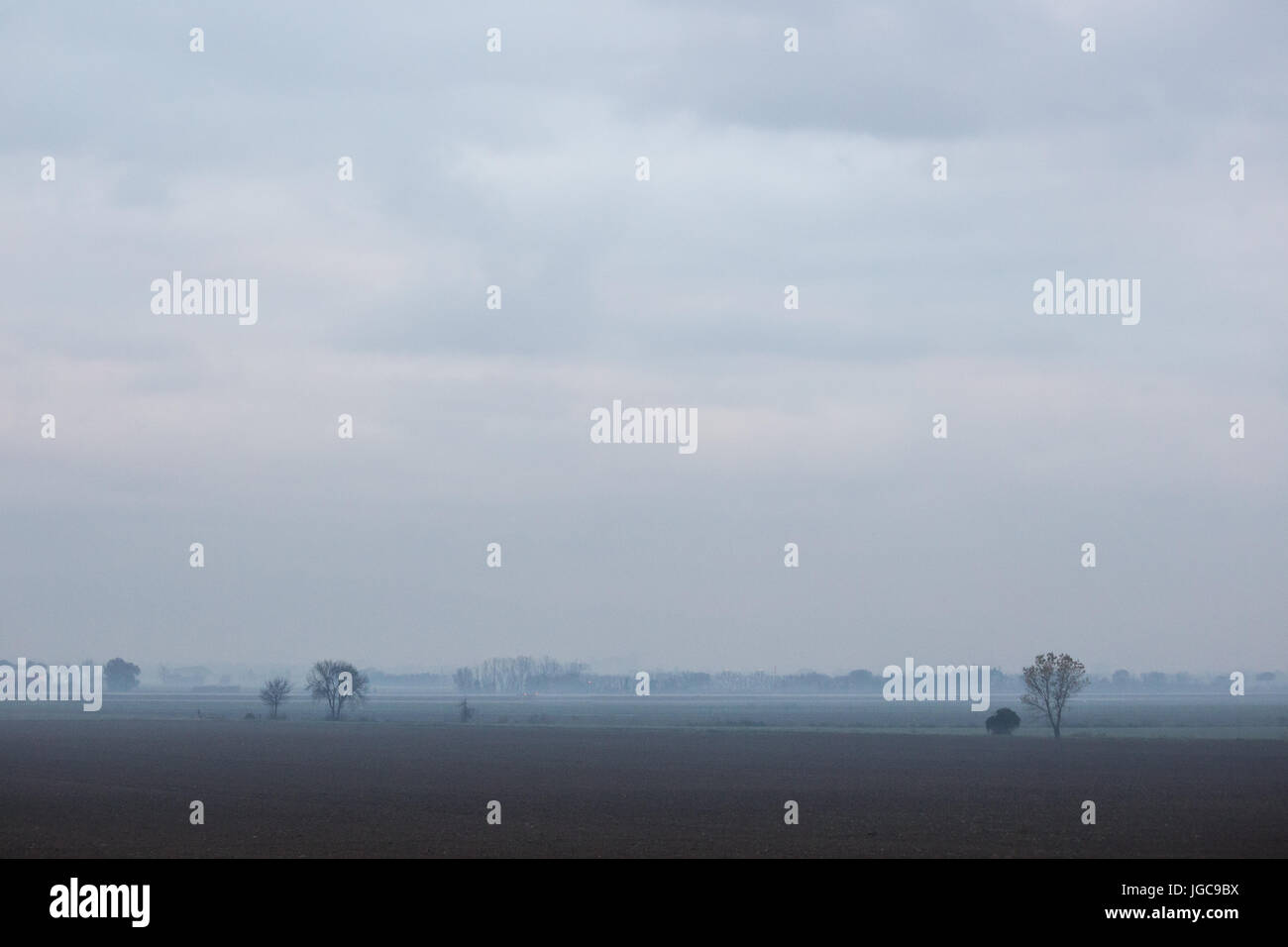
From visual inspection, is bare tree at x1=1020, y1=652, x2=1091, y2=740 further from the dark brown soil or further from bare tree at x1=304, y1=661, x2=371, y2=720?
bare tree at x1=304, y1=661, x2=371, y2=720

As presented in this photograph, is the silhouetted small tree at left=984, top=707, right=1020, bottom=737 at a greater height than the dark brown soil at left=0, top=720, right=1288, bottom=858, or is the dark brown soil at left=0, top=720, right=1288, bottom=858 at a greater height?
the dark brown soil at left=0, top=720, right=1288, bottom=858

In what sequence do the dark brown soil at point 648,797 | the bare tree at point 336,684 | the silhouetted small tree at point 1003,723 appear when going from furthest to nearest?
the bare tree at point 336,684 → the silhouetted small tree at point 1003,723 → the dark brown soil at point 648,797

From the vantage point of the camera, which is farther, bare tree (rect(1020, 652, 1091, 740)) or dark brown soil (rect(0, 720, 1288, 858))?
bare tree (rect(1020, 652, 1091, 740))

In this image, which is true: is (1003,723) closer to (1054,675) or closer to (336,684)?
(1054,675)

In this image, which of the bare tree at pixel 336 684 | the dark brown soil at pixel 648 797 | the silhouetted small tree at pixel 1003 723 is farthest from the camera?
the bare tree at pixel 336 684

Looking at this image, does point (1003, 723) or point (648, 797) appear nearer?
point (648, 797)

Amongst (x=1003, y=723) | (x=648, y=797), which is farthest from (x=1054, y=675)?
(x=648, y=797)

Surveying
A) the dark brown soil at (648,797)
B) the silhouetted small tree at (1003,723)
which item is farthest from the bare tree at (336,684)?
the silhouetted small tree at (1003,723)

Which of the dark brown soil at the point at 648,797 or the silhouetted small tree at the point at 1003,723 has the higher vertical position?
the dark brown soil at the point at 648,797

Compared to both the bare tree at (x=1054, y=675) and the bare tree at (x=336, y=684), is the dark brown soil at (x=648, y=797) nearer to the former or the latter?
the bare tree at (x=1054, y=675)

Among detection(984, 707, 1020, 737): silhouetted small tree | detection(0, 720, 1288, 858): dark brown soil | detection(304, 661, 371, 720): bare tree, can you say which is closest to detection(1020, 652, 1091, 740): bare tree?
detection(984, 707, 1020, 737): silhouetted small tree

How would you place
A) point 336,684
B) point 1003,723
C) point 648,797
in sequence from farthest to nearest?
point 336,684 → point 1003,723 → point 648,797

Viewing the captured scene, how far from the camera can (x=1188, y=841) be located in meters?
36.4

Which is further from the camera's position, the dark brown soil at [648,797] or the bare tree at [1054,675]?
the bare tree at [1054,675]
